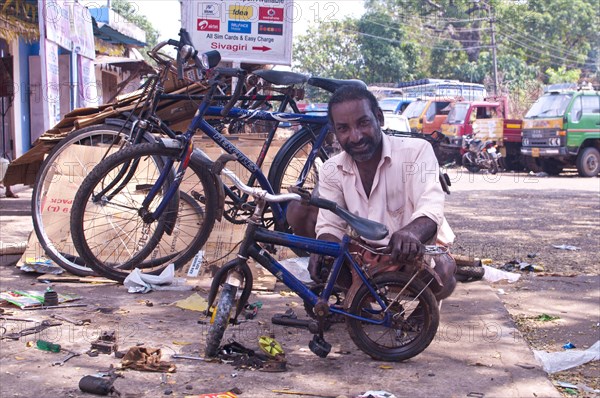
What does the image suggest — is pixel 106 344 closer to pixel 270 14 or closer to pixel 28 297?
pixel 28 297

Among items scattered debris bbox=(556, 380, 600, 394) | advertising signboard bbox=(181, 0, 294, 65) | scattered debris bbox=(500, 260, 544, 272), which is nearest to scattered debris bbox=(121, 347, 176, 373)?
scattered debris bbox=(556, 380, 600, 394)

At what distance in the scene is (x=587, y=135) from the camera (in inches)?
746

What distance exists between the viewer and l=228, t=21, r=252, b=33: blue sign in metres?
7.66

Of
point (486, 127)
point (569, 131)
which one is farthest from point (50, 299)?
point (486, 127)

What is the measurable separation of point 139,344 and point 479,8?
150 ft

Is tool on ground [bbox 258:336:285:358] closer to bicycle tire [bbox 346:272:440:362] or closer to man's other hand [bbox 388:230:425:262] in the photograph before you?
bicycle tire [bbox 346:272:440:362]

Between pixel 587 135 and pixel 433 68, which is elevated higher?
pixel 433 68

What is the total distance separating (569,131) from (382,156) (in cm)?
1640

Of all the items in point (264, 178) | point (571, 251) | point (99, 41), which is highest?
point (99, 41)

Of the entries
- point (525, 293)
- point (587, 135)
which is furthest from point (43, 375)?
point (587, 135)

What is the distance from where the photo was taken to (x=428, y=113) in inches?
953

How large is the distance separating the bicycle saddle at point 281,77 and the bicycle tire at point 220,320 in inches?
71.4

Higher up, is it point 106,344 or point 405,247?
point 405,247

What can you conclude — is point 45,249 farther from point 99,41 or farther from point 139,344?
point 99,41
